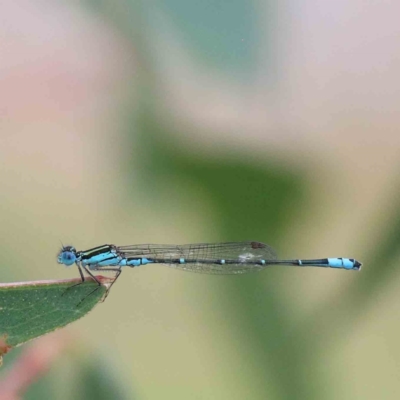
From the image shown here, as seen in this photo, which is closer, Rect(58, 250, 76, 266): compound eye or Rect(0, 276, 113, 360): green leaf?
Rect(0, 276, 113, 360): green leaf

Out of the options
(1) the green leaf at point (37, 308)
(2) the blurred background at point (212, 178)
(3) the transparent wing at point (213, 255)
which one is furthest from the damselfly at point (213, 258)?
(1) the green leaf at point (37, 308)

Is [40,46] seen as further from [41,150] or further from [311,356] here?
[311,356]

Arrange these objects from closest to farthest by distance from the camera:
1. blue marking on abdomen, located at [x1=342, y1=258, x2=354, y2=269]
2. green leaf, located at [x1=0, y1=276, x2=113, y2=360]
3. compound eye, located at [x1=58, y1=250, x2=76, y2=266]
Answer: green leaf, located at [x1=0, y1=276, x2=113, y2=360] → compound eye, located at [x1=58, y1=250, x2=76, y2=266] → blue marking on abdomen, located at [x1=342, y1=258, x2=354, y2=269]

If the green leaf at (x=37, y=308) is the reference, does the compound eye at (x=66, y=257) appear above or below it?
above

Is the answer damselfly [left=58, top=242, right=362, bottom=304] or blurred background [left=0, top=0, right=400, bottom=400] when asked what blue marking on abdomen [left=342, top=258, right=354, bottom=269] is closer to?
damselfly [left=58, top=242, right=362, bottom=304]

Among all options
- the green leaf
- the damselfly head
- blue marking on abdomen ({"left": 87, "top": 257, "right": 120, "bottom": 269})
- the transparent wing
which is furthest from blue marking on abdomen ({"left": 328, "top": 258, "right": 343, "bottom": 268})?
the green leaf

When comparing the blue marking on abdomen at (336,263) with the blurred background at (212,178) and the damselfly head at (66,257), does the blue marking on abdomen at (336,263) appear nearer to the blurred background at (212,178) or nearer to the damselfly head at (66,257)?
the blurred background at (212,178)

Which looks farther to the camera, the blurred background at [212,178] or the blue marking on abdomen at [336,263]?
the blurred background at [212,178]
